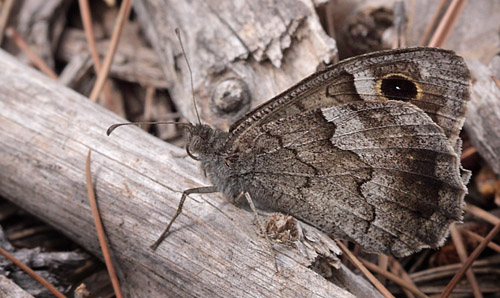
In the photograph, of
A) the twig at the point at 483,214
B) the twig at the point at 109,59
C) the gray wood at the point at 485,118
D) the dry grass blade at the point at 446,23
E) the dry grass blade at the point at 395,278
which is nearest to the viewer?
the dry grass blade at the point at 395,278

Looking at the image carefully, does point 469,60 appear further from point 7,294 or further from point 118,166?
point 7,294

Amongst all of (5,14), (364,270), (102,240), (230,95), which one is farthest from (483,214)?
(5,14)

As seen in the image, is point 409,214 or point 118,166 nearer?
point 409,214

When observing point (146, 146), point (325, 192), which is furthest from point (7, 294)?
point (325, 192)

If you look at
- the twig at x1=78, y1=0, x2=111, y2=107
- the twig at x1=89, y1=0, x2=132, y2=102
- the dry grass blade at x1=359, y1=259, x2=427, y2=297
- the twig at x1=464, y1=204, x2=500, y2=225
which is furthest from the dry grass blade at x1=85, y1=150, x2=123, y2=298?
the twig at x1=464, y1=204, x2=500, y2=225

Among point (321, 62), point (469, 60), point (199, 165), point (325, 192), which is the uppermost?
point (469, 60)

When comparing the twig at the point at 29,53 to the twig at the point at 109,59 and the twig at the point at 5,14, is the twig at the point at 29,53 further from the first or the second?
the twig at the point at 109,59

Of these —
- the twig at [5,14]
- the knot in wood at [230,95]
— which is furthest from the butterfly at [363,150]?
the twig at [5,14]
